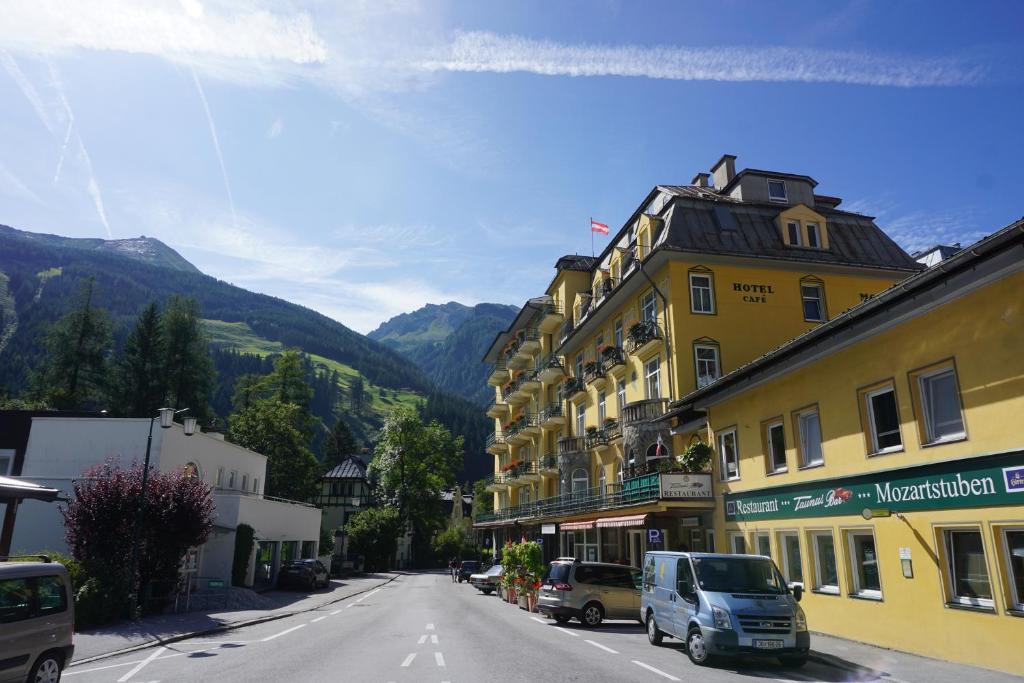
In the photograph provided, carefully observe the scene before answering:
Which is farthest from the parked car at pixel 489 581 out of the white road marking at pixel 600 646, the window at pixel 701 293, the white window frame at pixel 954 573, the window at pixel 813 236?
the white window frame at pixel 954 573

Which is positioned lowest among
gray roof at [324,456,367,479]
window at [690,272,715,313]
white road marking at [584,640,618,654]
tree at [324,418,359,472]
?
white road marking at [584,640,618,654]

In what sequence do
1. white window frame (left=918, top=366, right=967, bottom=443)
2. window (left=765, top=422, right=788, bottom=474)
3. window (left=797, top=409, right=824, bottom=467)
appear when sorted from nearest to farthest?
white window frame (left=918, top=366, right=967, bottom=443)
window (left=797, top=409, right=824, bottom=467)
window (left=765, top=422, right=788, bottom=474)

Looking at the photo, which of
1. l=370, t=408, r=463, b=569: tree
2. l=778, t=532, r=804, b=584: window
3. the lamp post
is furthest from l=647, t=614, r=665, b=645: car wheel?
l=370, t=408, r=463, b=569: tree

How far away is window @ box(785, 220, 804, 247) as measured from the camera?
28391 mm

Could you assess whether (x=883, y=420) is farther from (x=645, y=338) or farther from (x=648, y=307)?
(x=648, y=307)

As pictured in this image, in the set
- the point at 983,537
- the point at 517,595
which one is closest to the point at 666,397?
the point at 517,595

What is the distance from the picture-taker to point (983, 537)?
37.6ft

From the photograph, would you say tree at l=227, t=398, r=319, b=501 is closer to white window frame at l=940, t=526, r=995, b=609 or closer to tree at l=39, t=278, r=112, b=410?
tree at l=39, t=278, r=112, b=410

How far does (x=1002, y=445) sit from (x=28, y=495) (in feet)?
69.9

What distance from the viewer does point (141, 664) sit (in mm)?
12477

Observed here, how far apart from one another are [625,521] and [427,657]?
535 inches

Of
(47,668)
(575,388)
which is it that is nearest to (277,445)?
(575,388)

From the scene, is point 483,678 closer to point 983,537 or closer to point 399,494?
point 983,537

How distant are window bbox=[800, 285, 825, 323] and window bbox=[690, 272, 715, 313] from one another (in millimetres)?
4381
